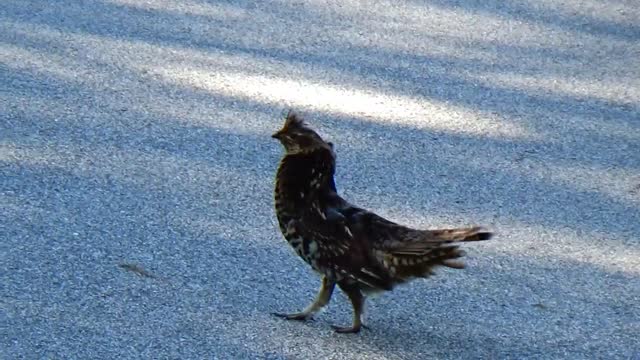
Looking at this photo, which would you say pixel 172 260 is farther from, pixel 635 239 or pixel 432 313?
pixel 635 239

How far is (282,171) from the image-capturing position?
16.2ft

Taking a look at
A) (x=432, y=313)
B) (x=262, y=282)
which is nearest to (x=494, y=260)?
(x=432, y=313)

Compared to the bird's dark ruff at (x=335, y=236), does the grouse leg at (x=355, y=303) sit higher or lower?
lower

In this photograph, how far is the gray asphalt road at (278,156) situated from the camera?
16.5 feet

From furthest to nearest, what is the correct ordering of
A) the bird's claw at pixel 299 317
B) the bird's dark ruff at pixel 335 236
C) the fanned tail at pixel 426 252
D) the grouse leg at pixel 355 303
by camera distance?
the bird's claw at pixel 299 317, the grouse leg at pixel 355 303, the bird's dark ruff at pixel 335 236, the fanned tail at pixel 426 252

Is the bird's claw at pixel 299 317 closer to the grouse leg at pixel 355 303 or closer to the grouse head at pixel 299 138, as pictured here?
the grouse leg at pixel 355 303

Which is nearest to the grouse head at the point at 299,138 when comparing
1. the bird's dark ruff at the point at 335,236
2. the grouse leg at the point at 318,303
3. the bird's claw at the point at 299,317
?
the bird's dark ruff at the point at 335,236

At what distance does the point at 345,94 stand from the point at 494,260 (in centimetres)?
199

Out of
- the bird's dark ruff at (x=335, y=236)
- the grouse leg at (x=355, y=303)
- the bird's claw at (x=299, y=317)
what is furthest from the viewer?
the bird's claw at (x=299, y=317)

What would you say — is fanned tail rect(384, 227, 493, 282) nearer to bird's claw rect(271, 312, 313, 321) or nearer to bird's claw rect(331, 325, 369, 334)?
bird's claw rect(331, 325, 369, 334)

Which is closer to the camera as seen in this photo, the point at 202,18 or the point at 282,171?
the point at 282,171

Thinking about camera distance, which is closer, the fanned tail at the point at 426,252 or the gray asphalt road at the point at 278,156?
the fanned tail at the point at 426,252

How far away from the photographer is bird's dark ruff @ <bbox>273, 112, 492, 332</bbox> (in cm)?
467

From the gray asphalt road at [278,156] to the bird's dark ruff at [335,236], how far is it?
0.27 m
